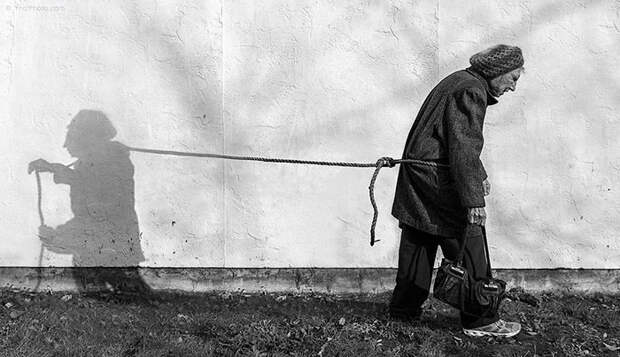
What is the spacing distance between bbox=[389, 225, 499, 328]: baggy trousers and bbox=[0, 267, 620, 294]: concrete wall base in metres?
0.93

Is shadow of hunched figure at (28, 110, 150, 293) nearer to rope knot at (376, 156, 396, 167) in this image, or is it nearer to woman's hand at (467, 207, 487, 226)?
rope knot at (376, 156, 396, 167)

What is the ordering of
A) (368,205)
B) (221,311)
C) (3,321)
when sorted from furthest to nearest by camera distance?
(368,205) → (221,311) → (3,321)

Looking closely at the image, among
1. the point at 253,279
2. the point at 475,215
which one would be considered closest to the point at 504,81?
the point at 475,215

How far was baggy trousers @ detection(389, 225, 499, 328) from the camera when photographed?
15.8 ft

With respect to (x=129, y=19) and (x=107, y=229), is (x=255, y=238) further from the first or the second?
(x=129, y=19)

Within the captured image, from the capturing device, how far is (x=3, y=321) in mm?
5141

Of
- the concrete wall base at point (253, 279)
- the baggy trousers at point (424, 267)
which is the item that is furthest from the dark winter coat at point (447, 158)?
the concrete wall base at point (253, 279)

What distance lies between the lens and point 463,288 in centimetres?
470

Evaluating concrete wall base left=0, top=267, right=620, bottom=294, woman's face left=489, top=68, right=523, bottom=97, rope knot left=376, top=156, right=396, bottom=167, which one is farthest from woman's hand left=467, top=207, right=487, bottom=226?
concrete wall base left=0, top=267, right=620, bottom=294

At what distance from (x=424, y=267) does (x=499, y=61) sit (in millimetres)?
1314

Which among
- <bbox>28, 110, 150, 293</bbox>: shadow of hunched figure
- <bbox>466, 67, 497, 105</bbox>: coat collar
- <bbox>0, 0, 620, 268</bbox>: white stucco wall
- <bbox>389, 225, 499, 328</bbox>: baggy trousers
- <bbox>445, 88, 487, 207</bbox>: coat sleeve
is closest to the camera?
<bbox>445, 88, 487, 207</bbox>: coat sleeve

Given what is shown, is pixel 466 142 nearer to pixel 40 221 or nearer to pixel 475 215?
pixel 475 215

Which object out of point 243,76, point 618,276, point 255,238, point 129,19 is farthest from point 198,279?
point 618,276

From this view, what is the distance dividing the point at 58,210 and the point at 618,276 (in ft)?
13.7
